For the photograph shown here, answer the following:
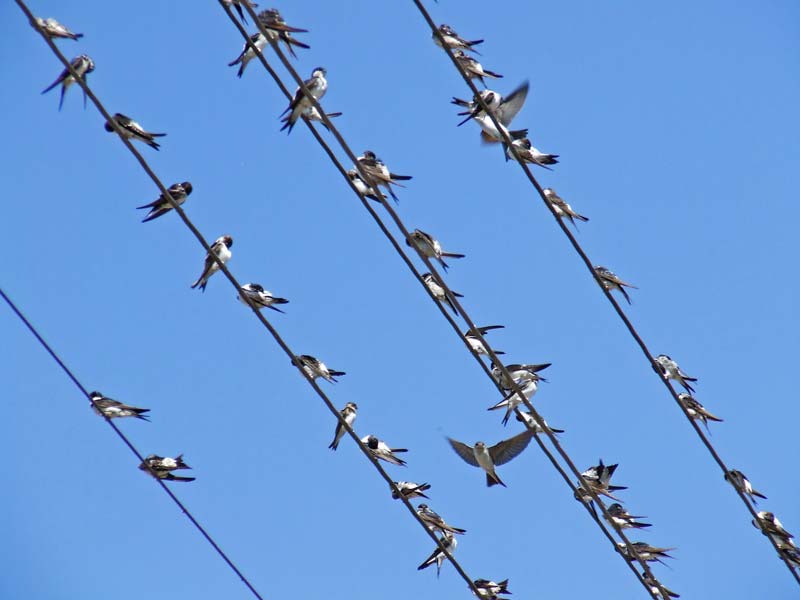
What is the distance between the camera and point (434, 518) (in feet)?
31.0

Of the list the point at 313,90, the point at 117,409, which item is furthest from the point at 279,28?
the point at 117,409

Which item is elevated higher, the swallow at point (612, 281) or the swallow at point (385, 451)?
the swallow at point (612, 281)

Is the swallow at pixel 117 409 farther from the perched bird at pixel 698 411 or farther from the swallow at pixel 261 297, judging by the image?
the perched bird at pixel 698 411

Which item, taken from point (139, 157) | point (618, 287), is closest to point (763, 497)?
point (618, 287)

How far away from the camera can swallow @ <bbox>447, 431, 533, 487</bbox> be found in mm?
8297

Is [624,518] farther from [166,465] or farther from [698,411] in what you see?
[166,465]

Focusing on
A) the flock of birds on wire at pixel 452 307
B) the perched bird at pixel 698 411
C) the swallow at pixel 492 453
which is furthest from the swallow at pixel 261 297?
the perched bird at pixel 698 411

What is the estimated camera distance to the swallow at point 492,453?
830 centimetres

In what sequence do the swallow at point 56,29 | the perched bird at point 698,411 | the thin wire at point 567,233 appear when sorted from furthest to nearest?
1. the perched bird at point 698,411
2. the swallow at point 56,29
3. the thin wire at point 567,233

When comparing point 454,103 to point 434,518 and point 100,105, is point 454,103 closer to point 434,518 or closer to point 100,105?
point 434,518

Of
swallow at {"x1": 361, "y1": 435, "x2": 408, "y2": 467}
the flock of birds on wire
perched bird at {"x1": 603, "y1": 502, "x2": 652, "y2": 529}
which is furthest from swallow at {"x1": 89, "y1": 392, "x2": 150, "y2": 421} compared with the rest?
perched bird at {"x1": 603, "y1": 502, "x2": 652, "y2": 529}

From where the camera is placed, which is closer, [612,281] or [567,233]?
[567,233]

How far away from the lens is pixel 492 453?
8406 millimetres

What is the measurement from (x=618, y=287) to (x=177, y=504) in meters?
4.94
